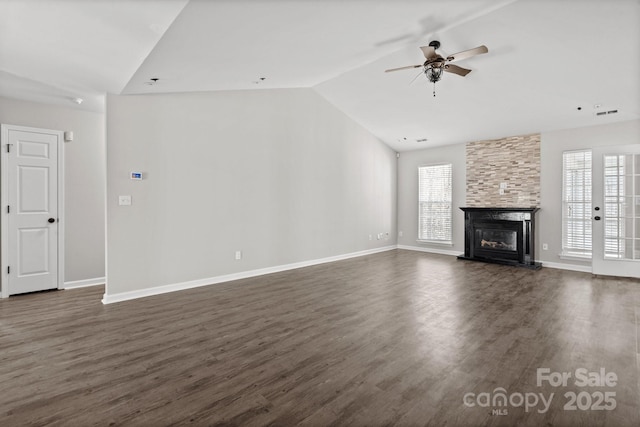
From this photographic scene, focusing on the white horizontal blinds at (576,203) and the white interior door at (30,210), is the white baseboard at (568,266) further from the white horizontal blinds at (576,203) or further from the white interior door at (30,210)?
the white interior door at (30,210)

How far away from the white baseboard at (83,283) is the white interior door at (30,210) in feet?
0.45

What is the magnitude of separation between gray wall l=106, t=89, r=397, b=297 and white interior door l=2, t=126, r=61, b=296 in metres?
1.34

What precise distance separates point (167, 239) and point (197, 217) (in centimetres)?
53

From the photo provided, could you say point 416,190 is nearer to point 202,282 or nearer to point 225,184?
point 225,184

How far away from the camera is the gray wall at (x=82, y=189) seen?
4.60m

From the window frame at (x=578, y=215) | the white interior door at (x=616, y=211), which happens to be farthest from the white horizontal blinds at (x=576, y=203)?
the white interior door at (x=616, y=211)

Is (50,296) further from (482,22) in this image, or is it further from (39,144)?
(482,22)

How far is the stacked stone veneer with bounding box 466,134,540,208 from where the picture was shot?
248 inches

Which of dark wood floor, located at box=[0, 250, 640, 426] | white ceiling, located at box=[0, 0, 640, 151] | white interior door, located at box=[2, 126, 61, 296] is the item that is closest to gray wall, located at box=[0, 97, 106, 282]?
white interior door, located at box=[2, 126, 61, 296]

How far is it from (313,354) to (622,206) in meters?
5.92

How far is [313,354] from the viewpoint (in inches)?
98.7

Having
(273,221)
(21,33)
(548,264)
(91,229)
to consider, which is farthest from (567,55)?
(91,229)

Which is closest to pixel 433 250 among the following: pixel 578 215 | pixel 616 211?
pixel 578 215

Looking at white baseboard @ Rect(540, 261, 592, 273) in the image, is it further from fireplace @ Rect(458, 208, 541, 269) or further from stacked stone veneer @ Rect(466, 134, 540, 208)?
stacked stone veneer @ Rect(466, 134, 540, 208)
